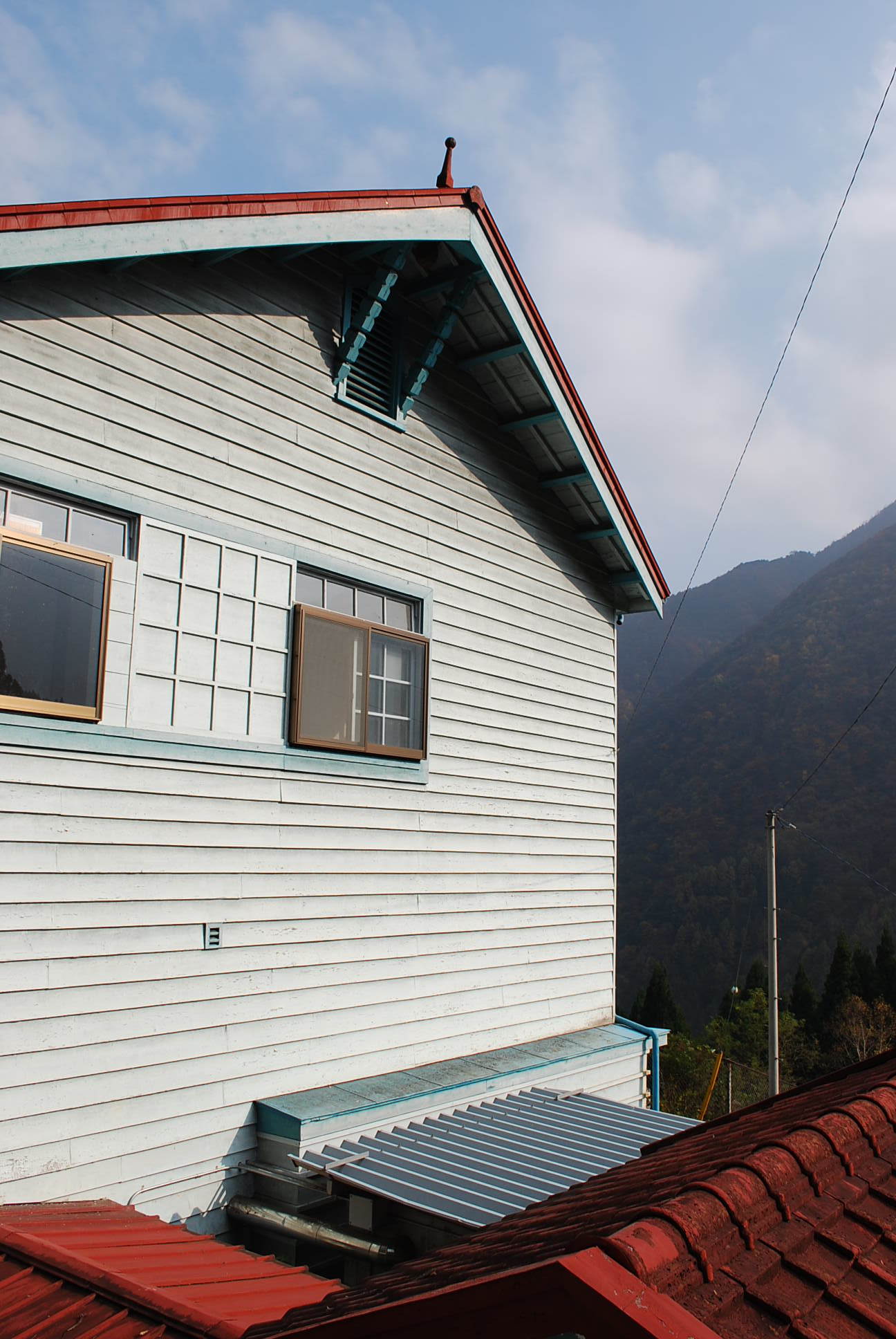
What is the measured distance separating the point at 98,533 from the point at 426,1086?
4680mm

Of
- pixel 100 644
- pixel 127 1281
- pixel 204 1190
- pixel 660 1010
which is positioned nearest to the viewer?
pixel 127 1281

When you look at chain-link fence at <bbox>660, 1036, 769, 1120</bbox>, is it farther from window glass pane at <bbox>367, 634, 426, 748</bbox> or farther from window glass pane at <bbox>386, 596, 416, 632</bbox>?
window glass pane at <bbox>386, 596, 416, 632</bbox>

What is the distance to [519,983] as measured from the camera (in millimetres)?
8938

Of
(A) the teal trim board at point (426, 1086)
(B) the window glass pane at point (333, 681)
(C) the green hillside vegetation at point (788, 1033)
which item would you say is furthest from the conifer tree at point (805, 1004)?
(B) the window glass pane at point (333, 681)

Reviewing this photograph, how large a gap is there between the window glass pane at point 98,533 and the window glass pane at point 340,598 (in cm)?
181

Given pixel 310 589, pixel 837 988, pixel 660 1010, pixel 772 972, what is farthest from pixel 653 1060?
pixel 837 988

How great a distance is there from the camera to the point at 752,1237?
193cm

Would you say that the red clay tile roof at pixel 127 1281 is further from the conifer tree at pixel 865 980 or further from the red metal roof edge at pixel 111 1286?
the conifer tree at pixel 865 980

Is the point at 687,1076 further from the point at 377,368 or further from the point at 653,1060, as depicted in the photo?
the point at 377,368

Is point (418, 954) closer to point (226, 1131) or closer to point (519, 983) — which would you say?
point (519, 983)

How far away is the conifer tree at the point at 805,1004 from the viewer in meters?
37.4

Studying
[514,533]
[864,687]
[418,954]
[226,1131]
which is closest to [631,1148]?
[418,954]

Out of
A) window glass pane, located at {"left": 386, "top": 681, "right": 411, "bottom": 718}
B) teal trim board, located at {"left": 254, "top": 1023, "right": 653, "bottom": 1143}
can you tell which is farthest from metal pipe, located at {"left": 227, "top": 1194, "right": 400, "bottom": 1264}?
window glass pane, located at {"left": 386, "top": 681, "right": 411, "bottom": 718}

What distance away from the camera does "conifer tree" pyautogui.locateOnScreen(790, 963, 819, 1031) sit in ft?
123
